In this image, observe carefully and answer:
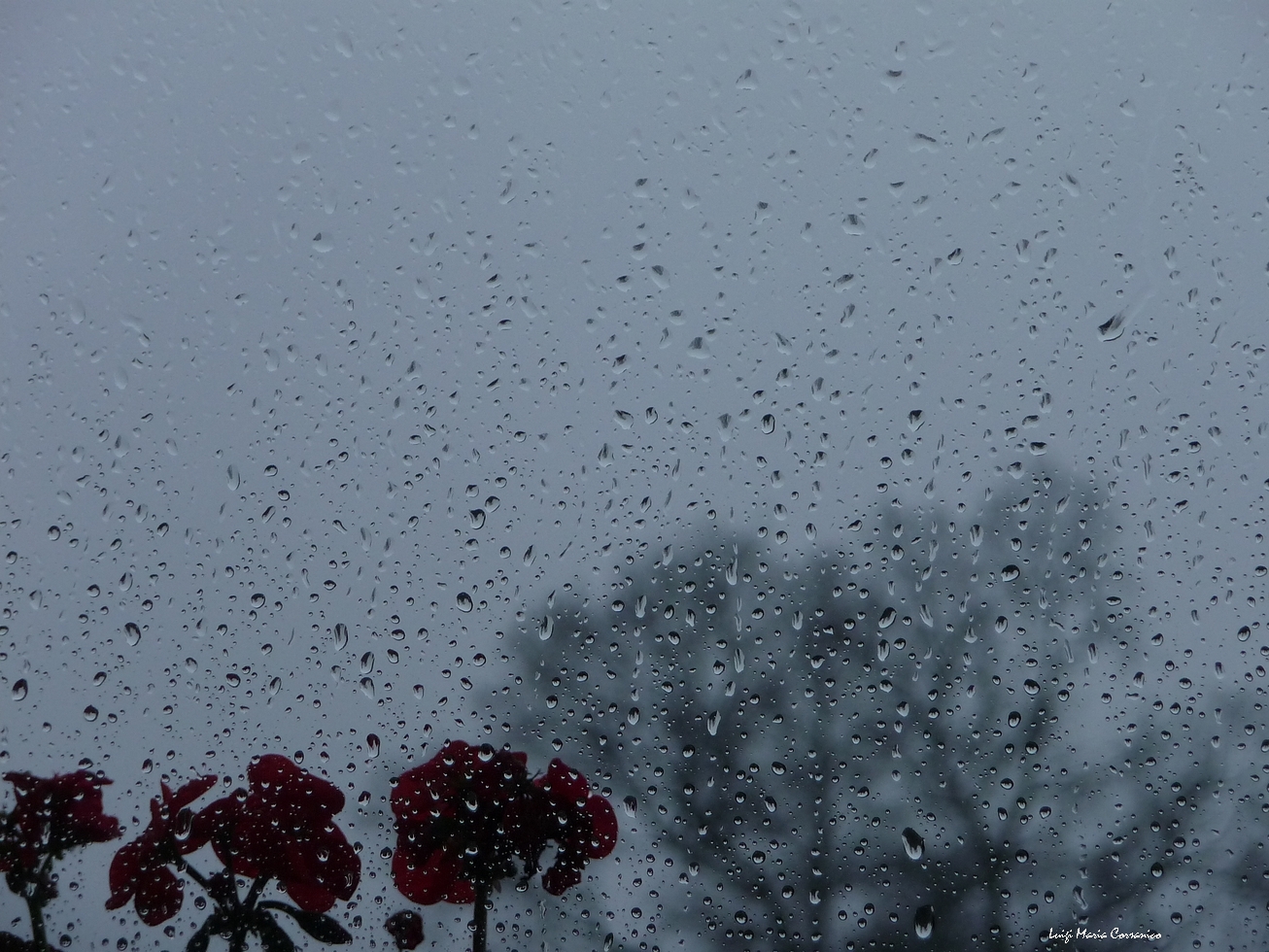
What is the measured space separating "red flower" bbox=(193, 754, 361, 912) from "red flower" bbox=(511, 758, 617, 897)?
187 mm

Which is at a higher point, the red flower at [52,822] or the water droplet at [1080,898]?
the red flower at [52,822]

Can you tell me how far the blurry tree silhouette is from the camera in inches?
34.8

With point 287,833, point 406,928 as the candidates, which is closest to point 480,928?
point 406,928

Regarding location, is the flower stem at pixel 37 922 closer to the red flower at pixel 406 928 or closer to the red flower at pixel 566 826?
the red flower at pixel 406 928

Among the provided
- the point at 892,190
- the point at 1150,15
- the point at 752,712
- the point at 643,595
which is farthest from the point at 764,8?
the point at 752,712

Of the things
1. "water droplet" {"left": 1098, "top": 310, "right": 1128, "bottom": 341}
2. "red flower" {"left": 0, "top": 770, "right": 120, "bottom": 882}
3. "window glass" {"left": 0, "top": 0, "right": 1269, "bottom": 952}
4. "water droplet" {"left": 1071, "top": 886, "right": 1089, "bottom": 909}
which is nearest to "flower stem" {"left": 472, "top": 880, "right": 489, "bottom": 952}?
"window glass" {"left": 0, "top": 0, "right": 1269, "bottom": 952}

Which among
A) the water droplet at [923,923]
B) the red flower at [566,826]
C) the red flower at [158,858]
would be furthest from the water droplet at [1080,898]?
the red flower at [158,858]

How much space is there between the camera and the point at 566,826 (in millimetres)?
903

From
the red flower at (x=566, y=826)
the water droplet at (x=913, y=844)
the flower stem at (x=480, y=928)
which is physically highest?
the red flower at (x=566, y=826)

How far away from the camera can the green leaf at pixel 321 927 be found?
2.94 feet

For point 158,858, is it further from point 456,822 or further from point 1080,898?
point 1080,898

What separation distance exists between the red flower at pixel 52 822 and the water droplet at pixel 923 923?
843 millimetres

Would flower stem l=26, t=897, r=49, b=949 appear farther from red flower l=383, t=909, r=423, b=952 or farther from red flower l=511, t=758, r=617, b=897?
red flower l=511, t=758, r=617, b=897

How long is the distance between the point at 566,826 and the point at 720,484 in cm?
42
